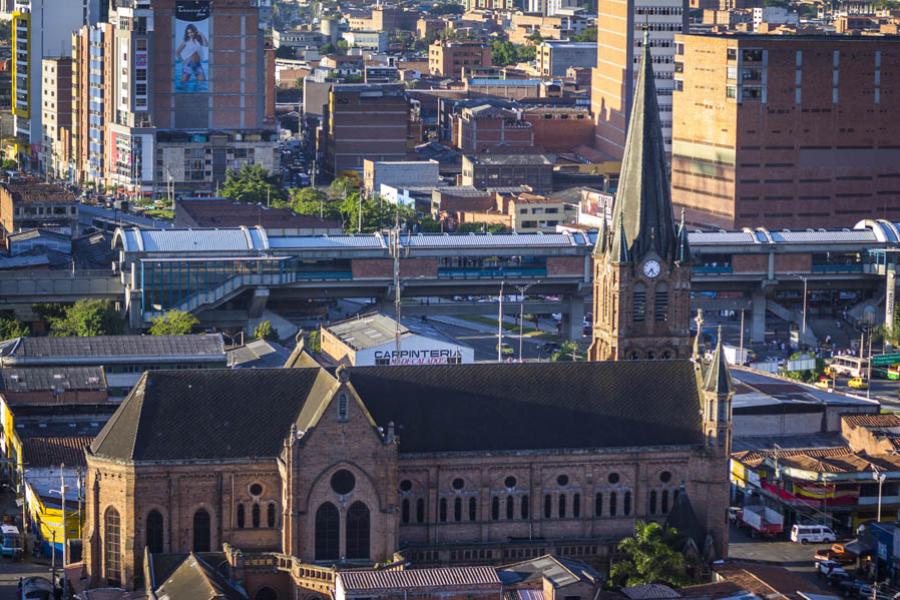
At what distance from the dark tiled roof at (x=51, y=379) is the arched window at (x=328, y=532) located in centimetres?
3083

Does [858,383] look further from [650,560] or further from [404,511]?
[404,511]

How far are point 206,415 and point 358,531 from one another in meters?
7.40

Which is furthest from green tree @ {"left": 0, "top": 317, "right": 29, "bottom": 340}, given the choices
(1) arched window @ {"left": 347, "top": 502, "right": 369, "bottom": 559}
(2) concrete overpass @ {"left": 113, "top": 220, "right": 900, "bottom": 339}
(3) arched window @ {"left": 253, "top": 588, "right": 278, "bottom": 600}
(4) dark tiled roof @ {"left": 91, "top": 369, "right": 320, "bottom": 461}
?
(1) arched window @ {"left": 347, "top": 502, "right": 369, "bottom": 559}

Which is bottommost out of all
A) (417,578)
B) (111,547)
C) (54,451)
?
(111,547)

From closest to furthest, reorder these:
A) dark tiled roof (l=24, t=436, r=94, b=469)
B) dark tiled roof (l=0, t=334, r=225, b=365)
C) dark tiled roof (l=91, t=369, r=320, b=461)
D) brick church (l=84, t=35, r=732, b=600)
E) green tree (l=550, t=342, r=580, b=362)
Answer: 1. brick church (l=84, t=35, r=732, b=600)
2. dark tiled roof (l=91, t=369, r=320, b=461)
3. dark tiled roof (l=24, t=436, r=94, b=469)
4. dark tiled roof (l=0, t=334, r=225, b=365)
5. green tree (l=550, t=342, r=580, b=362)

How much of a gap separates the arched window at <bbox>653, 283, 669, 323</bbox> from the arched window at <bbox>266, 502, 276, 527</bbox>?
71.6ft

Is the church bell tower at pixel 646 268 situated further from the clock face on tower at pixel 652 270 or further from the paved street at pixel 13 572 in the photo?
the paved street at pixel 13 572

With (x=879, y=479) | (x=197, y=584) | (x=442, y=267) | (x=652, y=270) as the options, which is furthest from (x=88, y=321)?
(x=197, y=584)

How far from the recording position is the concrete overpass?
540 feet

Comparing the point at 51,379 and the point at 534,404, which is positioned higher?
the point at 534,404

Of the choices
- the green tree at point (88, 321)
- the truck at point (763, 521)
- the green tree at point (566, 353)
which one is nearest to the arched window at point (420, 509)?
the truck at point (763, 521)

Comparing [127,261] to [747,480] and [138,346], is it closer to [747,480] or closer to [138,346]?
[138,346]

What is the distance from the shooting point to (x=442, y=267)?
170 meters

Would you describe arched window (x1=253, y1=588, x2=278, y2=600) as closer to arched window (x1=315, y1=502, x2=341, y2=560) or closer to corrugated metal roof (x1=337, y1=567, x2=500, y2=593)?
arched window (x1=315, y1=502, x2=341, y2=560)
